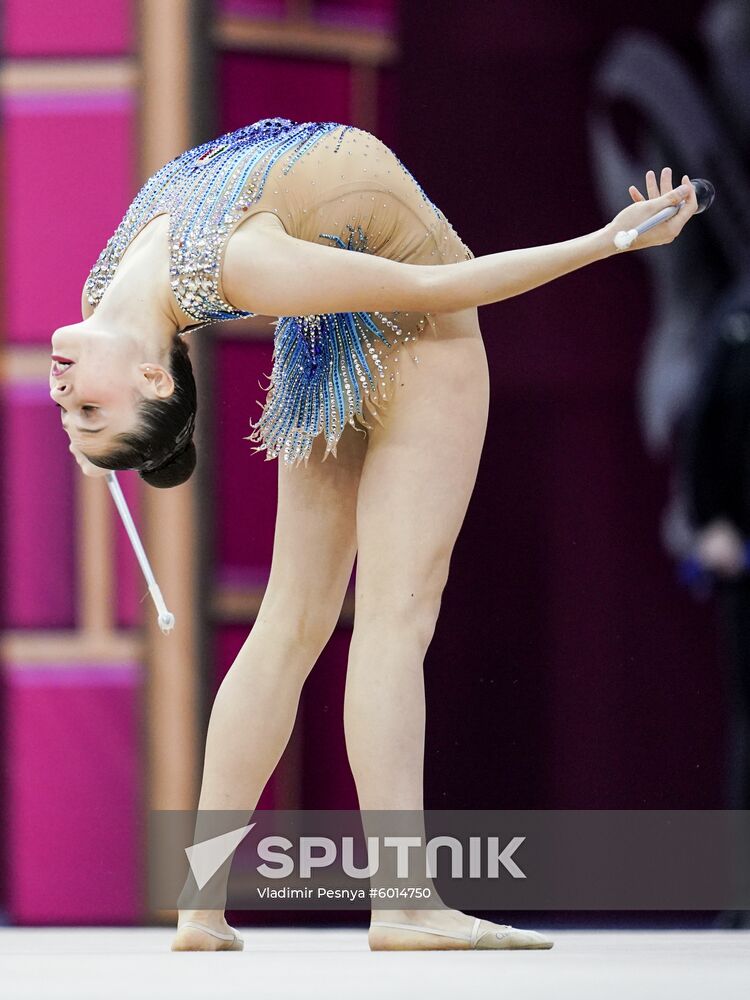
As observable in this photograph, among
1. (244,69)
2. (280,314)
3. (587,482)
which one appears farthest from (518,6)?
(280,314)

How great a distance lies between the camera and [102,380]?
2.23 meters

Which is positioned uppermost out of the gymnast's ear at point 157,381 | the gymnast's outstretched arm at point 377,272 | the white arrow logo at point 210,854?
the gymnast's outstretched arm at point 377,272

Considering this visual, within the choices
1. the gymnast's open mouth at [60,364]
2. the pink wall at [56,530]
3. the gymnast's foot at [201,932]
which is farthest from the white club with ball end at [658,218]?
the pink wall at [56,530]

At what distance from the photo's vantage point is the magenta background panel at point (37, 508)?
3.40m

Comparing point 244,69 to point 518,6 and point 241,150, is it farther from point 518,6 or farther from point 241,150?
point 241,150

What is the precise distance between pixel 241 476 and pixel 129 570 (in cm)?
28

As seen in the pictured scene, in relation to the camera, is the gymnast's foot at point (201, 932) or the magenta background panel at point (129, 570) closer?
the gymnast's foot at point (201, 932)

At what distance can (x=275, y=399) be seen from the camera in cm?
248

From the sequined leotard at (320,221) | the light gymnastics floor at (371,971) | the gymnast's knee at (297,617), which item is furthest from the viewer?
the gymnast's knee at (297,617)

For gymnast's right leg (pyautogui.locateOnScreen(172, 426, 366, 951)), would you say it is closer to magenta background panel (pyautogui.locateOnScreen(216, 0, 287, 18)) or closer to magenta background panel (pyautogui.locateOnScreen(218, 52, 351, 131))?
magenta background panel (pyautogui.locateOnScreen(218, 52, 351, 131))

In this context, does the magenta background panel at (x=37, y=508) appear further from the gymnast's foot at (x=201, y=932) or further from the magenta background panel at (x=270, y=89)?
the gymnast's foot at (x=201, y=932)

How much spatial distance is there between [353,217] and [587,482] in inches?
55.7

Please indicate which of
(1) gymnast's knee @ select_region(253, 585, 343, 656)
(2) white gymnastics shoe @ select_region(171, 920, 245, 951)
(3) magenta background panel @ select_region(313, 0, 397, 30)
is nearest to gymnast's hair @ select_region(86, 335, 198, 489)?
(1) gymnast's knee @ select_region(253, 585, 343, 656)

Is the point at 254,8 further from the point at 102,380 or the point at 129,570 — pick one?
the point at 102,380
